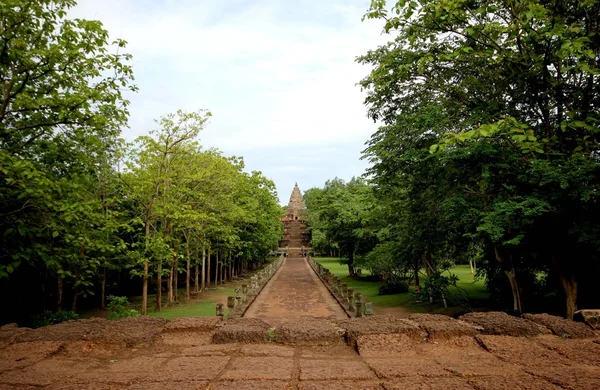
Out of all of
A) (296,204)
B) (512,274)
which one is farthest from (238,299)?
(296,204)

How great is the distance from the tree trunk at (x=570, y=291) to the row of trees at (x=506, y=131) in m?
0.03

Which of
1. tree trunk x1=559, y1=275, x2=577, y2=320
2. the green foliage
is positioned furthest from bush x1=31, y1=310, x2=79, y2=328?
the green foliage

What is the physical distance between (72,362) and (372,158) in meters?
10.3

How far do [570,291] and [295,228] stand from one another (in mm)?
80432

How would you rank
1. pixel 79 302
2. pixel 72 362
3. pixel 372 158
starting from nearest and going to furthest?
1. pixel 72 362
2. pixel 372 158
3. pixel 79 302

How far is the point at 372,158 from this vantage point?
1198cm

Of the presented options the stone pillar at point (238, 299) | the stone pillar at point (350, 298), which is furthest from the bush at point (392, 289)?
the stone pillar at point (238, 299)

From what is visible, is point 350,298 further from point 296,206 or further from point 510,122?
point 296,206

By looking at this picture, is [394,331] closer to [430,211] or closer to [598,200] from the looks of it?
[598,200]

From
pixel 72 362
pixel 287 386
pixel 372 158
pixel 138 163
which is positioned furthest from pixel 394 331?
pixel 138 163

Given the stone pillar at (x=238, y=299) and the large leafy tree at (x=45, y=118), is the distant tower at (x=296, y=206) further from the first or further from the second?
the large leafy tree at (x=45, y=118)

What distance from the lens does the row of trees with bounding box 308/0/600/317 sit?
6816 millimetres

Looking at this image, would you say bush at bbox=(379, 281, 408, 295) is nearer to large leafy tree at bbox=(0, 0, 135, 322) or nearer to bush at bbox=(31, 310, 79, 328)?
bush at bbox=(31, 310, 79, 328)

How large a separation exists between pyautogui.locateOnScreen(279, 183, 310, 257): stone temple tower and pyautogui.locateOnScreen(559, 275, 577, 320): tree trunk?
2478 inches
